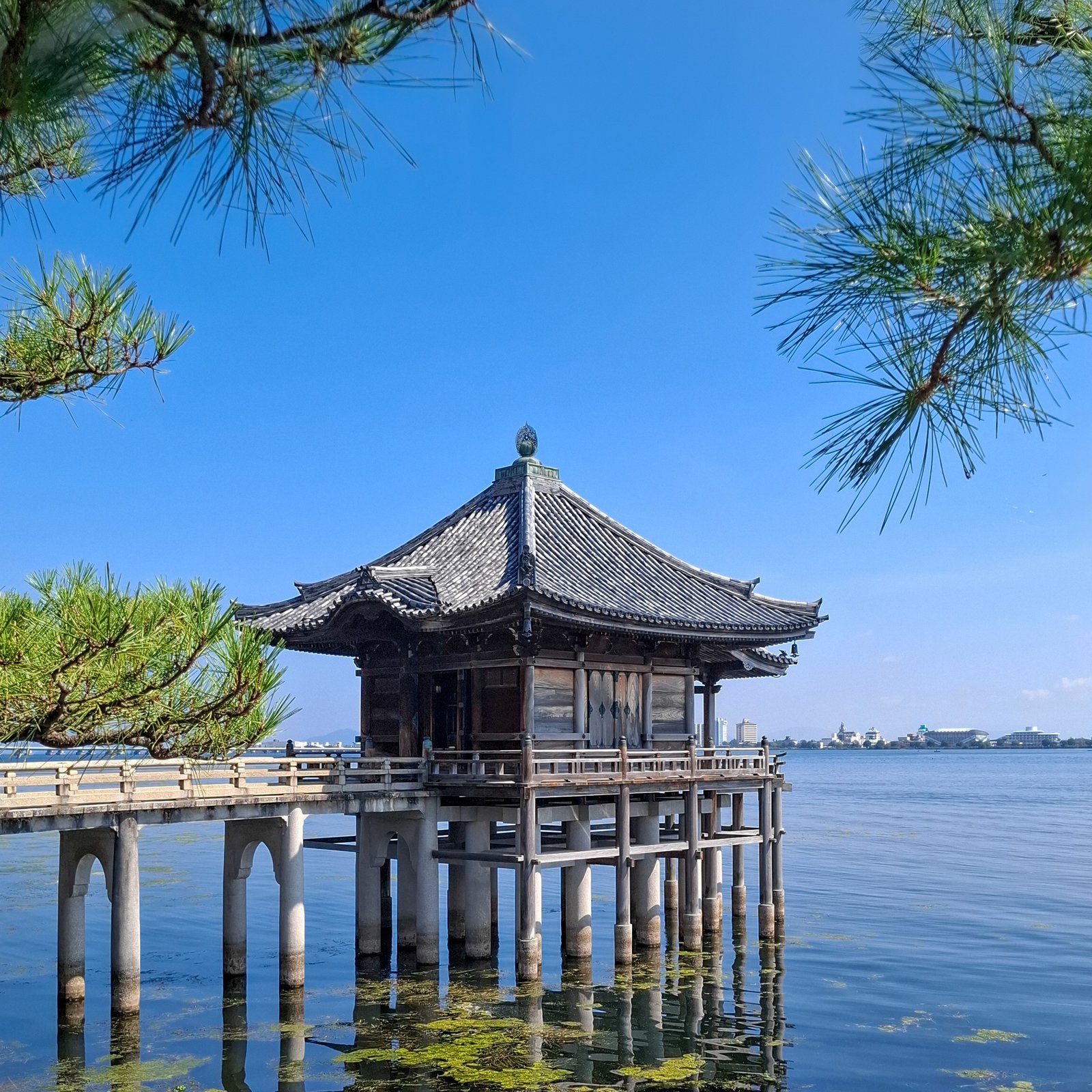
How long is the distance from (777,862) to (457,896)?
22.3 ft

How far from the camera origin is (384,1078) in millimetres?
16172

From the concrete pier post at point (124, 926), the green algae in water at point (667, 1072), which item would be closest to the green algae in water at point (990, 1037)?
the green algae in water at point (667, 1072)

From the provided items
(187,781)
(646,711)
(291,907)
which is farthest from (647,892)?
(187,781)

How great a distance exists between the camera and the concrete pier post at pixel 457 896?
23750 millimetres

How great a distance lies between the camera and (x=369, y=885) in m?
22.9

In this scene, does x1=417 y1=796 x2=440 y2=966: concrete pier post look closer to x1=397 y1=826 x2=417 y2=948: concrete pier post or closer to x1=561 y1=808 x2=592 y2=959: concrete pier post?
x1=397 y1=826 x2=417 y2=948: concrete pier post

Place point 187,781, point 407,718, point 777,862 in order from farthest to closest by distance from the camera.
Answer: point 777,862
point 407,718
point 187,781

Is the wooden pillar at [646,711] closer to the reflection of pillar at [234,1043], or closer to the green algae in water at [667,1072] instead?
the green algae in water at [667,1072]

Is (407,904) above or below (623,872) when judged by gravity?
below

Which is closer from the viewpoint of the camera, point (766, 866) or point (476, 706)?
point (476, 706)

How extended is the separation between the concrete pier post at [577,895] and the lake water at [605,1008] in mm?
654

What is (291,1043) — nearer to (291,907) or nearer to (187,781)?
(291,907)

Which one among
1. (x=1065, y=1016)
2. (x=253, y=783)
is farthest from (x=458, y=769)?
(x=1065, y=1016)

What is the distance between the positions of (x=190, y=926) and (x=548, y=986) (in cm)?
1205
